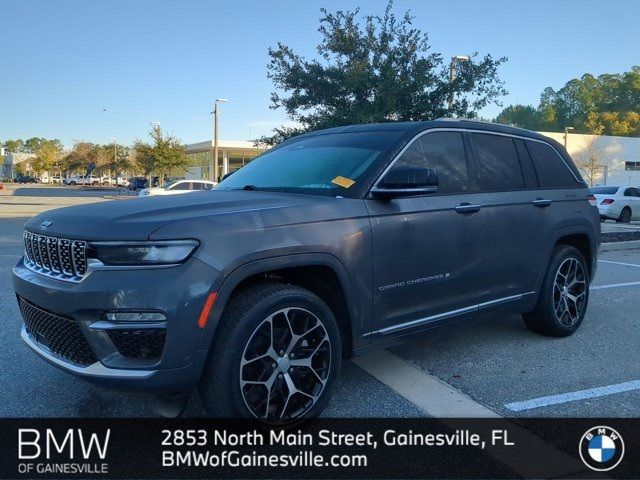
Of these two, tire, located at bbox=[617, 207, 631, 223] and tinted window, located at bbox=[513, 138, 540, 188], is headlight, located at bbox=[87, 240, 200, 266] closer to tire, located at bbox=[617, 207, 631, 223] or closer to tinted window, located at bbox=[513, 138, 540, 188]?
tinted window, located at bbox=[513, 138, 540, 188]

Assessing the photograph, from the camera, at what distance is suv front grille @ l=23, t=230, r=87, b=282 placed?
2.89m

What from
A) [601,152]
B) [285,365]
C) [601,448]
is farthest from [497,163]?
[601,152]

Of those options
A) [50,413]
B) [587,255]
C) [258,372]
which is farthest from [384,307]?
[587,255]

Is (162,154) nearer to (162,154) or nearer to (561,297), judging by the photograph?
(162,154)

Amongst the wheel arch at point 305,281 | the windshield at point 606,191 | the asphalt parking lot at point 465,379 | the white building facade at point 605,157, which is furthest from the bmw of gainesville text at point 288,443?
the white building facade at point 605,157

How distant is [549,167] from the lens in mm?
5203

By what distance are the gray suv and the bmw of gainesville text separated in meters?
0.16

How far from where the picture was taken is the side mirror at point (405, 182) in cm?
352

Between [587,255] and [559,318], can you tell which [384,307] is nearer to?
[559,318]

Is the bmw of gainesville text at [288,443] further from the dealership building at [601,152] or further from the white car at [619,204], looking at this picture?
the dealership building at [601,152]

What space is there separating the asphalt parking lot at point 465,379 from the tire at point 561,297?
0.14 m

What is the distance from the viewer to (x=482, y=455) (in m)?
3.03

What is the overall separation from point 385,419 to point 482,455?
634mm

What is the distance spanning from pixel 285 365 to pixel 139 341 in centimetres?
84
